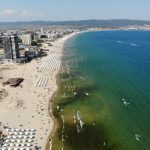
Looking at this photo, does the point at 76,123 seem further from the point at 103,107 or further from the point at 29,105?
the point at 29,105

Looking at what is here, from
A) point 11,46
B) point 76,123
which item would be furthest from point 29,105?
point 11,46

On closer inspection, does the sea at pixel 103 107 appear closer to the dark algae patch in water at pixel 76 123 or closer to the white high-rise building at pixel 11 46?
the dark algae patch in water at pixel 76 123

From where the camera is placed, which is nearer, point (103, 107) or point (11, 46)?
point (103, 107)

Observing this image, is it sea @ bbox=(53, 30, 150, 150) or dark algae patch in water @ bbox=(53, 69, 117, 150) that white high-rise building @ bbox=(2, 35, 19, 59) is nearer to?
sea @ bbox=(53, 30, 150, 150)

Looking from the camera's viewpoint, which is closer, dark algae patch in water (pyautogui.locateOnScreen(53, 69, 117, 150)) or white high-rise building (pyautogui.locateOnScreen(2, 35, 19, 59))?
dark algae patch in water (pyautogui.locateOnScreen(53, 69, 117, 150))

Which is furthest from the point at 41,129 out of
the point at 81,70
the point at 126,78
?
the point at 81,70

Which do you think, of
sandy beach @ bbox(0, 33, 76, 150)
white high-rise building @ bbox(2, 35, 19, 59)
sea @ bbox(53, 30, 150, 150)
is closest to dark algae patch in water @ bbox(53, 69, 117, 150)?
sea @ bbox(53, 30, 150, 150)

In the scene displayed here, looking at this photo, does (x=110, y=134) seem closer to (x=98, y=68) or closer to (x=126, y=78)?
(x=126, y=78)
